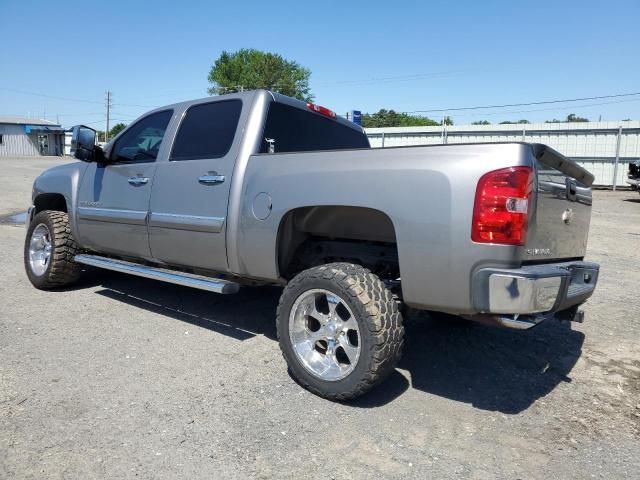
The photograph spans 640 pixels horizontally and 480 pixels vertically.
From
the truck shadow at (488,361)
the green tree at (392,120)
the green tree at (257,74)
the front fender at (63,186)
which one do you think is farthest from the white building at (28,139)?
the truck shadow at (488,361)

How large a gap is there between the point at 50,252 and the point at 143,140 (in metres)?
1.69

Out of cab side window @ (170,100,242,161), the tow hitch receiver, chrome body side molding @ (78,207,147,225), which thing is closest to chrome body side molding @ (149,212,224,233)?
chrome body side molding @ (78,207,147,225)

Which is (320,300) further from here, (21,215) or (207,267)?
(21,215)

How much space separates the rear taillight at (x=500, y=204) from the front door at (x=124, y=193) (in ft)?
9.51

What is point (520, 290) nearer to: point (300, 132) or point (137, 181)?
point (300, 132)

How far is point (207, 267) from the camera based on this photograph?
3.95 m

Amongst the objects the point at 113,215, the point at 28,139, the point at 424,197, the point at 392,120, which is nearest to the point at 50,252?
the point at 113,215

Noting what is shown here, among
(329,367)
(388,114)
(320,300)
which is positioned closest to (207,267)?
(320,300)

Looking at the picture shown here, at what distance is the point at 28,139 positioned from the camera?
184ft

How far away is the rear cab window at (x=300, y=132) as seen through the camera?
3979mm

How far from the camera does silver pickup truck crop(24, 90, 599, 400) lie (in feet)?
8.60

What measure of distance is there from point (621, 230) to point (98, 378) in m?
10.9

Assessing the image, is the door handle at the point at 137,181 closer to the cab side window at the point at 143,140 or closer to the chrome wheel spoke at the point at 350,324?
the cab side window at the point at 143,140

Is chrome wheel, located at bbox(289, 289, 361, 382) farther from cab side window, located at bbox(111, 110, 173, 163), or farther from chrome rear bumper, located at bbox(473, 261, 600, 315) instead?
cab side window, located at bbox(111, 110, 173, 163)
